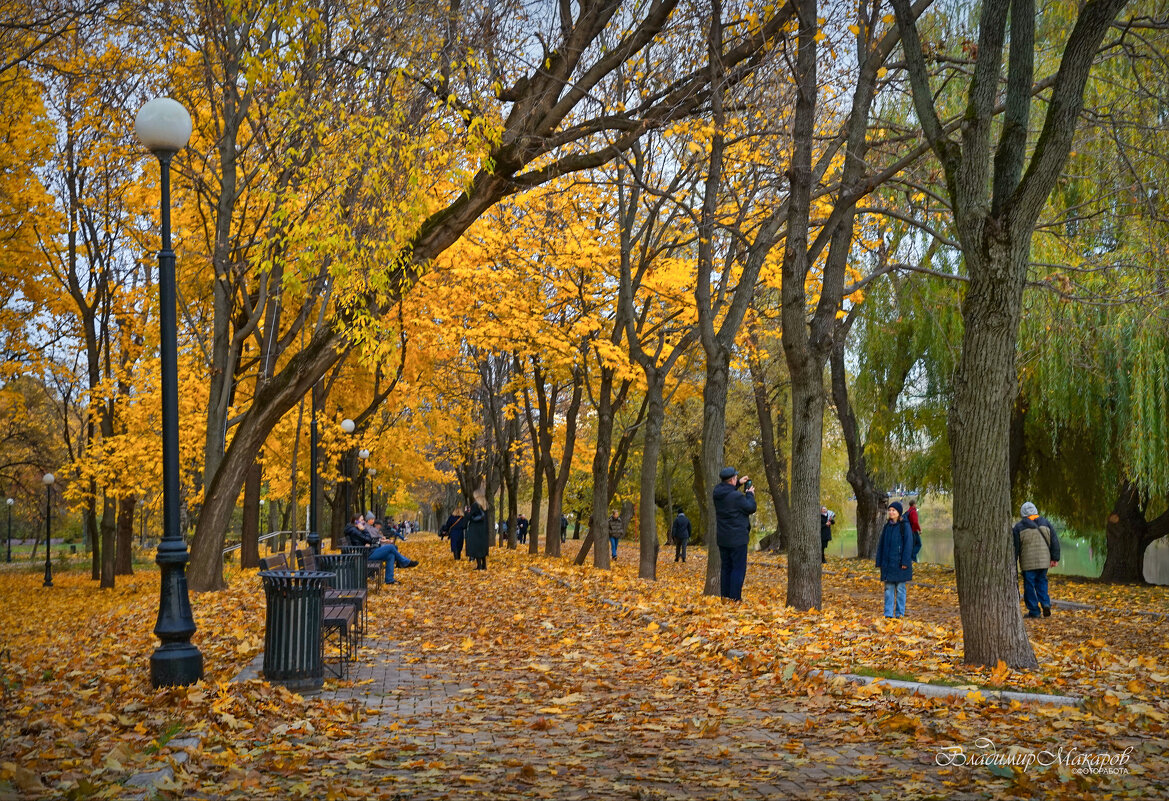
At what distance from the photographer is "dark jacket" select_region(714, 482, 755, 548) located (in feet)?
46.0

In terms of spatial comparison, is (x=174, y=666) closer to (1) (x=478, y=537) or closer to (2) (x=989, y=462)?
(2) (x=989, y=462)

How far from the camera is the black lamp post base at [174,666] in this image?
781cm

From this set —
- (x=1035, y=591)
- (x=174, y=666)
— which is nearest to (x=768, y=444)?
(x=1035, y=591)

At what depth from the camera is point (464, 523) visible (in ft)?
93.1

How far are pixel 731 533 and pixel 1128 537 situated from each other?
42.3 ft

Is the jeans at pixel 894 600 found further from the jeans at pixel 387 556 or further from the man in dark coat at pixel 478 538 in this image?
the man in dark coat at pixel 478 538

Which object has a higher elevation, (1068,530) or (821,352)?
(821,352)

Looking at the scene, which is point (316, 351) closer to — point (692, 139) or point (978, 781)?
point (692, 139)

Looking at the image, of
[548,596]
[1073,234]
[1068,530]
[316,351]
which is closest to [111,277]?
[316,351]

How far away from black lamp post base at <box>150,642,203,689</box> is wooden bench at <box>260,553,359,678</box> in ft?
3.28

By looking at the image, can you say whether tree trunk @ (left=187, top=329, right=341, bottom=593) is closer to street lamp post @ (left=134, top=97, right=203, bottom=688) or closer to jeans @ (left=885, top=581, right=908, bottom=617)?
street lamp post @ (left=134, top=97, right=203, bottom=688)

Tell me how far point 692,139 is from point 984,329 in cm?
888

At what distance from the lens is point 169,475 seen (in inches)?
329

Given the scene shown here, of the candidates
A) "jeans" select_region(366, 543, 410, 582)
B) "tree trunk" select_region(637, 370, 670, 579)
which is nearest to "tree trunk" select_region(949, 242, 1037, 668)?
"tree trunk" select_region(637, 370, 670, 579)
